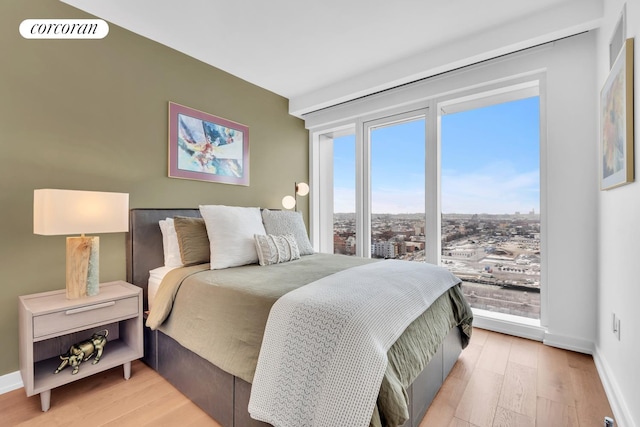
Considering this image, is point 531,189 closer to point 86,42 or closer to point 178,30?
point 178,30

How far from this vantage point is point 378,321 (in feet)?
3.94

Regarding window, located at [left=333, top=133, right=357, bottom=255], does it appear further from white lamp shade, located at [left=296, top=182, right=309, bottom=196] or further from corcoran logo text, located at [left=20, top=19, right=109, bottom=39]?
corcoran logo text, located at [left=20, top=19, right=109, bottom=39]

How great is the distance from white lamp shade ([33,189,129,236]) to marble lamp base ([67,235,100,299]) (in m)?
0.15

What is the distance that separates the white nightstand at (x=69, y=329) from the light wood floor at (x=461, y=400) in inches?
5.7

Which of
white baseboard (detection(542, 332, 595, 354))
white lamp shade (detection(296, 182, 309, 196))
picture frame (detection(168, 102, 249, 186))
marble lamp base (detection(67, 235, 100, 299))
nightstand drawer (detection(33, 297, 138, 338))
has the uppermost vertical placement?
picture frame (detection(168, 102, 249, 186))

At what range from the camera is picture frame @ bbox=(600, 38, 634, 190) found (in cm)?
145

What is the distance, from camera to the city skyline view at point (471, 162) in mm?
2728

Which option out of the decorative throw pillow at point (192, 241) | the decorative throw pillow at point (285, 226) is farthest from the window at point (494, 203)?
the decorative throw pillow at point (192, 241)

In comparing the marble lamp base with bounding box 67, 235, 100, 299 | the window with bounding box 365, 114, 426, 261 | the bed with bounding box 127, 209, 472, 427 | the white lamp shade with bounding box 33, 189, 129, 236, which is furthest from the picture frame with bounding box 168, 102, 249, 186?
the window with bounding box 365, 114, 426, 261

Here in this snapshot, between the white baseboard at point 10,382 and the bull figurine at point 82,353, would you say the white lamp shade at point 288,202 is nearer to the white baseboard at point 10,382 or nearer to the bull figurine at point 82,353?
the bull figurine at point 82,353

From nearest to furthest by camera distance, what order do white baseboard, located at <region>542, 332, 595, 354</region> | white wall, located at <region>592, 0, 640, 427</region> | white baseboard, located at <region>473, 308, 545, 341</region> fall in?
white wall, located at <region>592, 0, 640, 427</region>
white baseboard, located at <region>542, 332, 595, 354</region>
white baseboard, located at <region>473, 308, 545, 341</region>

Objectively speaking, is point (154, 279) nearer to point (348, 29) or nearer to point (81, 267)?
point (81, 267)

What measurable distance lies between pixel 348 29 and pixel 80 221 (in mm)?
2430

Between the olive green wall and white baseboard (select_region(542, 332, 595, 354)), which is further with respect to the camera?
white baseboard (select_region(542, 332, 595, 354))
